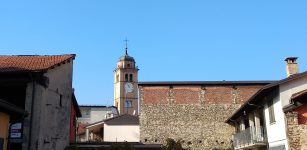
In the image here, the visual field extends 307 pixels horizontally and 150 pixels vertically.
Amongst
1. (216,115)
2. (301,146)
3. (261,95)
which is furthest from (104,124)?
(301,146)

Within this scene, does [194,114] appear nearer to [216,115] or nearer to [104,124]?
[216,115]

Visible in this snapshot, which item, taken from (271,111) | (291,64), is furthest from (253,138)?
(291,64)

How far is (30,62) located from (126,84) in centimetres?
6347

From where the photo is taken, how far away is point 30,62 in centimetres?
1891

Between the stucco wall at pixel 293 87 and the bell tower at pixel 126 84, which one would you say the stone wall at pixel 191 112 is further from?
the bell tower at pixel 126 84

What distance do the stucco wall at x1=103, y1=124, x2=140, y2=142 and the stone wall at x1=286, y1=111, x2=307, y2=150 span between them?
24.1 metres

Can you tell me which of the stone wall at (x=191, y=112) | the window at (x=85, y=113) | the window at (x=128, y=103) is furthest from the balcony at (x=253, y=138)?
the window at (x=128, y=103)

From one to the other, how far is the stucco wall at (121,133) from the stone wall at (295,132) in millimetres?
24138

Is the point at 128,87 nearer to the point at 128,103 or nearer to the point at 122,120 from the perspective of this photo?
the point at 128,103

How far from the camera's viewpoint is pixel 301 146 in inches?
641

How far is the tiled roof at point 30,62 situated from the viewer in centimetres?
1711

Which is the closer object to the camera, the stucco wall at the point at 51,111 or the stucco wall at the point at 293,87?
the stucco wall at the point at 51,111

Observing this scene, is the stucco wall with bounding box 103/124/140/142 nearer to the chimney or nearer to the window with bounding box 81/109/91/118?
the chimney

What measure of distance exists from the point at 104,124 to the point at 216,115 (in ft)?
39.7
